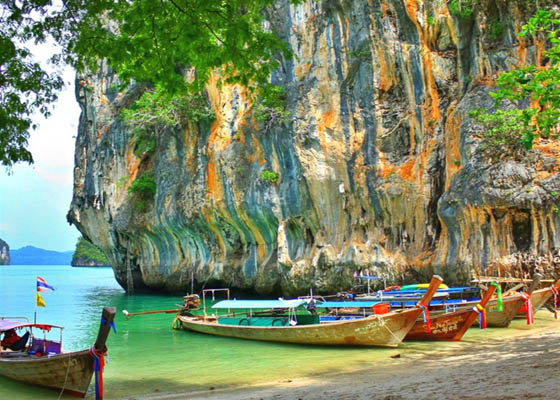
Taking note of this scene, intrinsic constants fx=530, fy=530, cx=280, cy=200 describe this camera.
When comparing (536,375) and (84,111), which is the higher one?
(84,111)

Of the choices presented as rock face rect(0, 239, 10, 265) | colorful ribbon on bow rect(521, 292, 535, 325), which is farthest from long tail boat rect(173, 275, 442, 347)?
rock face rect(0, 239, 10, 265)

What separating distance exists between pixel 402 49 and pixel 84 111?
2671 cm

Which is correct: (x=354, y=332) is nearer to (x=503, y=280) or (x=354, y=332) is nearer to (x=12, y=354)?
(x=503, y=280)

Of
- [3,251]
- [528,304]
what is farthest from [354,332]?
[3,251]

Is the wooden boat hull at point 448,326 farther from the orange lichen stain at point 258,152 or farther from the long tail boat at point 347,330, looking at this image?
the orange lichen stain at point 258,152

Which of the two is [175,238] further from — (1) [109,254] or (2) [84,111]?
(2) [84,111]

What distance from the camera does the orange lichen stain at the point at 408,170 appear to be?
22.8 metres

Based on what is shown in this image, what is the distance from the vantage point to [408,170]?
Answer: 23.0 m

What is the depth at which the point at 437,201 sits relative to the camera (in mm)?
22031

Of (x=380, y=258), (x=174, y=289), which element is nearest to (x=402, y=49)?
(x=380, y=258)

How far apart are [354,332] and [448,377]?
4.99 metres

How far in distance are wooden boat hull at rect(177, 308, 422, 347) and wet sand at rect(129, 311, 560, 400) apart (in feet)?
1.74

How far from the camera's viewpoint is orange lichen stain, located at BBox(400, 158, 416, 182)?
2280cm

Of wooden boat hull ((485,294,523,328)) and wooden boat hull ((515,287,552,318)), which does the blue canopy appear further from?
wooden boat hull ((515,287,552,318))
